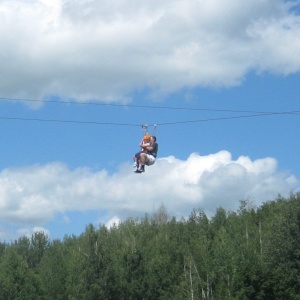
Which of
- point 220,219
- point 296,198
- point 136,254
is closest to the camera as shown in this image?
point 296,198

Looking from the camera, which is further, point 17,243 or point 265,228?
point 17,243

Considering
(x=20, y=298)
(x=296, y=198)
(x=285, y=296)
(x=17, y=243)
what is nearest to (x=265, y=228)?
(x=296, y=198)

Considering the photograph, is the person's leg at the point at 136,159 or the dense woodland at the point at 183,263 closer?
the person's leg at the point at 136,159

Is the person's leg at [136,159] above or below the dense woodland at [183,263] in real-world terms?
below

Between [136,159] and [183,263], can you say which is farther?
[183,263]

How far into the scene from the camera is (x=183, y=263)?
3413 inches

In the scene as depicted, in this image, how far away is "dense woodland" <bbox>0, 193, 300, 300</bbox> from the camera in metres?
68.8

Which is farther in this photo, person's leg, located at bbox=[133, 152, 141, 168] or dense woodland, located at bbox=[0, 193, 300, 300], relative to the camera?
dense woodland, located at bbox=[0, 193, 300, 300]

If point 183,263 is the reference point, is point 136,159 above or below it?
below

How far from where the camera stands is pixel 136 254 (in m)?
81.2

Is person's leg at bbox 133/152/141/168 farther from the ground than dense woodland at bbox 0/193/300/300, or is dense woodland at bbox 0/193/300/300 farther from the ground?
dense woodland at bbox 0/193/300/300

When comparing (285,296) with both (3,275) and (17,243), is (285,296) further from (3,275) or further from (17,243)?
(17,243)

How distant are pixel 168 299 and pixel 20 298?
56.6 ft

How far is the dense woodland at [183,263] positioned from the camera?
6875 centimetres
